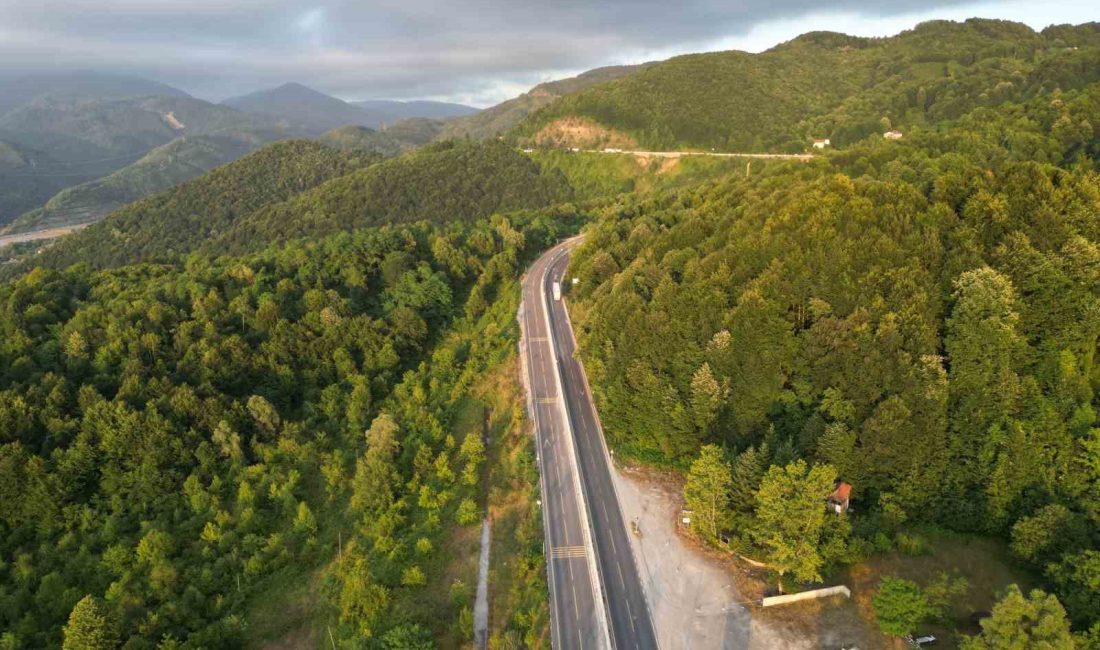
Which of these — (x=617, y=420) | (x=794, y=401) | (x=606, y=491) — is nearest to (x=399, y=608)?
(x=606, y=491)

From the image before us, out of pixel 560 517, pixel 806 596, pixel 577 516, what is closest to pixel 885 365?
pixel 806 596

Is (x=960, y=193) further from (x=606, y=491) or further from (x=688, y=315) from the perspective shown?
(x=606, y=491)

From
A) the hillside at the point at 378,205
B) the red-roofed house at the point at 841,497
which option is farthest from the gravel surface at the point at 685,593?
the hillside at the point at 378,205

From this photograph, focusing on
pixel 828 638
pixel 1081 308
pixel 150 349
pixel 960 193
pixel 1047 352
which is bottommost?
pixel 828 638

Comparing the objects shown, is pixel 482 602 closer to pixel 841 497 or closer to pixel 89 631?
pixel 89 631

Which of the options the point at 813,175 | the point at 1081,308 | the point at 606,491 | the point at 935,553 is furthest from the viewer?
the point at 813,175

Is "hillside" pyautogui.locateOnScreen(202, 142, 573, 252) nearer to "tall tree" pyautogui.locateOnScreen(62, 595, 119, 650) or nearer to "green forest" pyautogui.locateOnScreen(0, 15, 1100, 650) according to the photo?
"green forest" pyautogui.locateOnScreen(0, 15, 1100, 650)

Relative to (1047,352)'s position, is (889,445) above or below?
below
